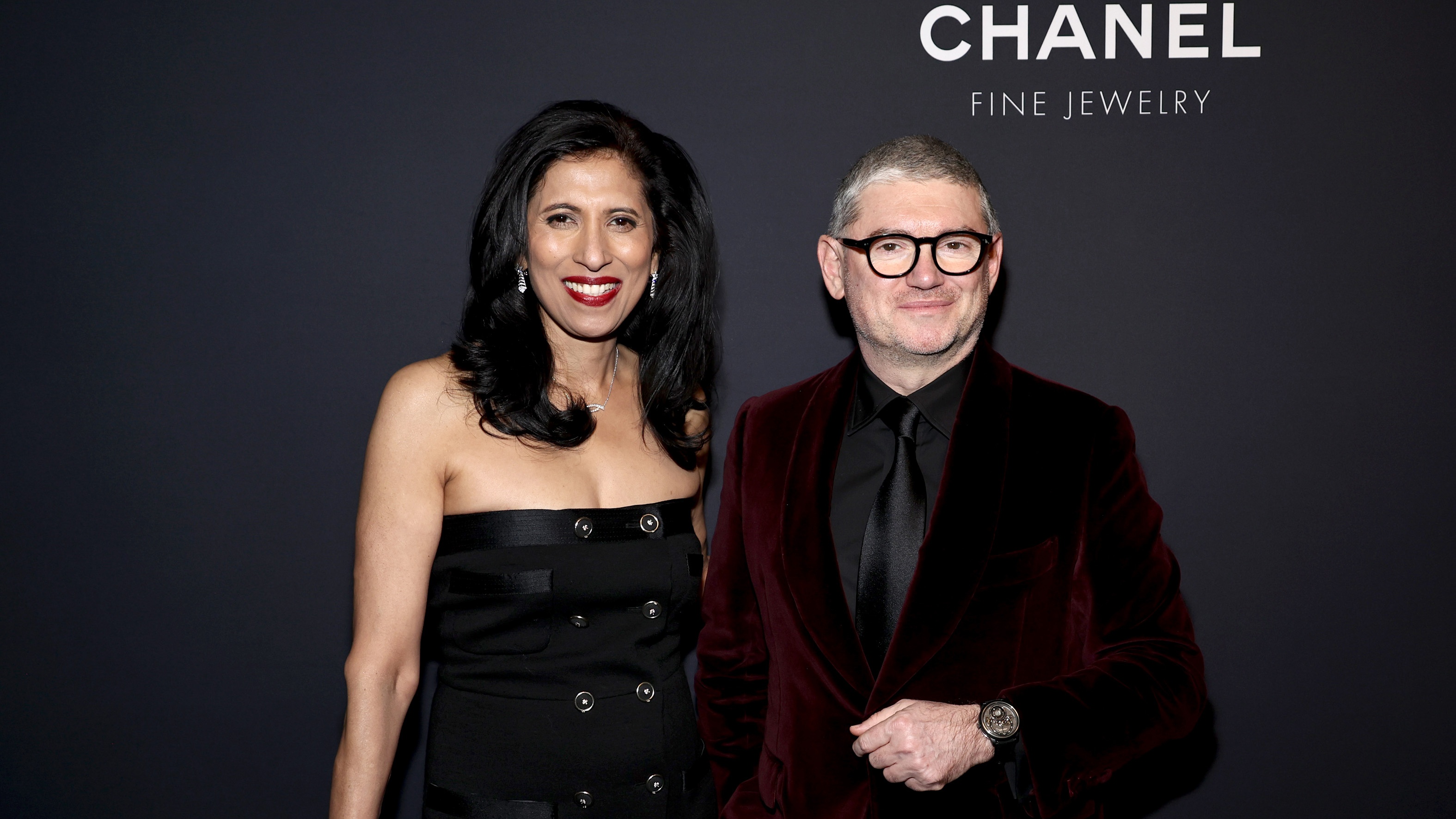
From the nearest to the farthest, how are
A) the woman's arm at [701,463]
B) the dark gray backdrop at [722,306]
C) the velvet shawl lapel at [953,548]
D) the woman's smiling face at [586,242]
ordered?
1. the velvet shawl lapel at [953,548]
2. the woman's smiling face at [586,242]
3. the woman's arm at [701,463]
4. the dark gray backdrop at [722,306]

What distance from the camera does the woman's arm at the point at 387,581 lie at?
177 cm

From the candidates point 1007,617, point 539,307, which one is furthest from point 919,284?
point 539,307

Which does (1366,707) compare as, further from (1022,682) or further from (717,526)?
(717,526)

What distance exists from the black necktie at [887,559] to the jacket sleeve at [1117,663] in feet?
0.79

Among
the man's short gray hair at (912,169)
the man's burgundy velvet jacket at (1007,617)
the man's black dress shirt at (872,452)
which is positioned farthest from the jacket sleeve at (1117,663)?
the man's short gray hair at (912,169)

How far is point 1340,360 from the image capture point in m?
2.42

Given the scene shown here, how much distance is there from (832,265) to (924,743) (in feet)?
3.06

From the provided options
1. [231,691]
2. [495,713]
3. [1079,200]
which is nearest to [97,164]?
[231,691]

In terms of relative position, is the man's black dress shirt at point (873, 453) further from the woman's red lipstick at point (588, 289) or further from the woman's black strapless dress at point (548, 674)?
the woman's red lipstick at point (588, 289)

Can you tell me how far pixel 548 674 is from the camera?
182 cm

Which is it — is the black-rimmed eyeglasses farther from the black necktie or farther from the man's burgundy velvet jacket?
the black necktie

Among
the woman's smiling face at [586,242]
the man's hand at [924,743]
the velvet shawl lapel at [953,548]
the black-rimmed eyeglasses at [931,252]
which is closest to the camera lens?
the man's hand at [924,743]

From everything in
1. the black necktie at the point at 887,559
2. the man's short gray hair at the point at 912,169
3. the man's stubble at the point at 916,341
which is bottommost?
the black necktie at the point at 887,559

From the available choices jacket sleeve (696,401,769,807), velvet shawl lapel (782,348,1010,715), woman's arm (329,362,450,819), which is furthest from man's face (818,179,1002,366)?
woman's arm (329,362,450,819)
